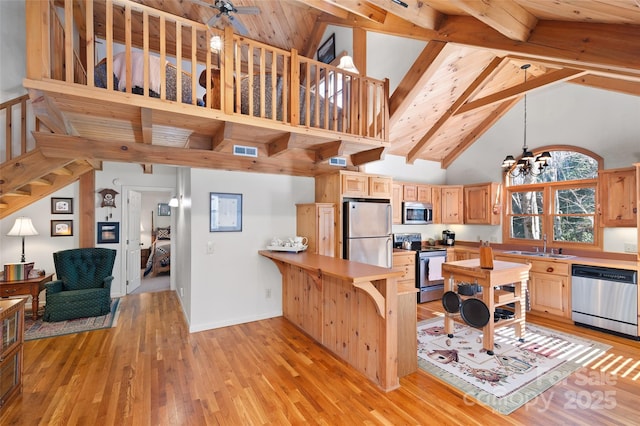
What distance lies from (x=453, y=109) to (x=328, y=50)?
96.0 inches

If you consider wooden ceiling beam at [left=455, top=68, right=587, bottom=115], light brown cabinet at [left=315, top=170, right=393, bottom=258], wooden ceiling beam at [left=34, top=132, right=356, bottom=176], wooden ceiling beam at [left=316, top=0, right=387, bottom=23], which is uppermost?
wooden ceiling beam at [left=316, top=0, right=387, bottom=23]

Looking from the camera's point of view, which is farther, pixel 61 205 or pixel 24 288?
pixel 61 205

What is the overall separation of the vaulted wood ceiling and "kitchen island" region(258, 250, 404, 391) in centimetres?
190

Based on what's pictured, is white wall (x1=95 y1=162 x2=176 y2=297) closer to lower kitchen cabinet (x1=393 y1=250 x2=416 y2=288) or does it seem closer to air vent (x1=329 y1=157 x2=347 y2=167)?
air vent (x1=329 y1=157 x2=347 y2=167)

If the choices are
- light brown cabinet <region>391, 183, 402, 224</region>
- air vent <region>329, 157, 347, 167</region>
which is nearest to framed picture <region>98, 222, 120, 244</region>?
air vent <region>329, 157, 347, 167</region>

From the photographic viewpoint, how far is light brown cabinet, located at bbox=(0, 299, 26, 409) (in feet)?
7.47

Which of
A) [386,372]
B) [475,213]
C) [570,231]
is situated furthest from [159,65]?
[570,231]

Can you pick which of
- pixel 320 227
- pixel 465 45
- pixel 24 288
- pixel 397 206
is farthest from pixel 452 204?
pixel 24 288

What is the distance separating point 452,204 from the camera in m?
6.02

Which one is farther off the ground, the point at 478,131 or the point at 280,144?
the point at 478,131

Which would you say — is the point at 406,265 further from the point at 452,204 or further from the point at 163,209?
the point at 163,209

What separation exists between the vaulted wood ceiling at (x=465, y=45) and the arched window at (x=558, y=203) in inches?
46.9

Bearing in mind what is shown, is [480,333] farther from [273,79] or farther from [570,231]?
[273,79]

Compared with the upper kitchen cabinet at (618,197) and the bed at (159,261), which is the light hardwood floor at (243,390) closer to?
the upper kitchen cabinet at (618,197)
